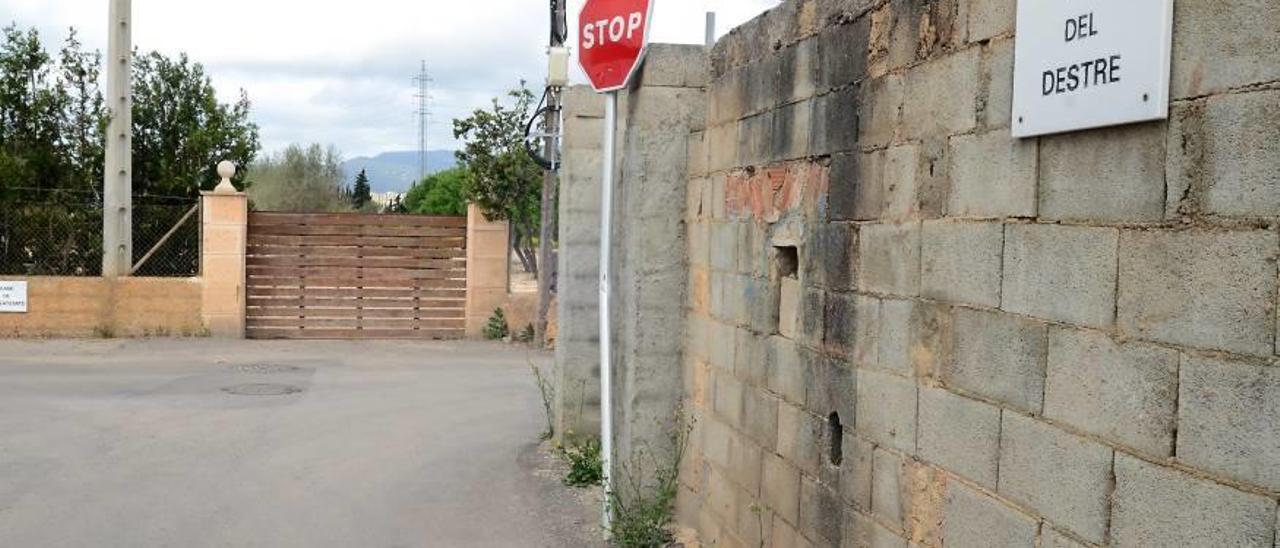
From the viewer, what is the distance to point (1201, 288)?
2744 millimetres

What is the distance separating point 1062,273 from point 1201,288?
0.57m

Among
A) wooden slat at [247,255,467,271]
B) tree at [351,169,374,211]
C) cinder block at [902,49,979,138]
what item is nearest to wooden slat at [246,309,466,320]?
wooden slat at [247,255,467,271]

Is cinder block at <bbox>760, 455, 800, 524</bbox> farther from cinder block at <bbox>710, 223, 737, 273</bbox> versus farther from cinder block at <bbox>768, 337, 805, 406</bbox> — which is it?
cinder block at <bbox>710, 223, 737, 273</bbox>

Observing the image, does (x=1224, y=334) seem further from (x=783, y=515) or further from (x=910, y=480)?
(x=783, y=515)

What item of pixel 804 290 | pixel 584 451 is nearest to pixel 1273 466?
pixel 804 290

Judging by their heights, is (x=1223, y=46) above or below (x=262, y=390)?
above

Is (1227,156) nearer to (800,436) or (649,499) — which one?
(800,436)

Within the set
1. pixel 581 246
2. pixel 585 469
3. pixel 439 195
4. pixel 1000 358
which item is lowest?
pixel 585 469

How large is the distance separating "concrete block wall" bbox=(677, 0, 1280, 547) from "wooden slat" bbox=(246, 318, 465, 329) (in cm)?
1305

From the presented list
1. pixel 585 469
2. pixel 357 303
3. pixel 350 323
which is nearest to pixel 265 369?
pixel 350 323

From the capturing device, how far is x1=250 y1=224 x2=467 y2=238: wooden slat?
750 inches

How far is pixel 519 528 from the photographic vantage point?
7742mm

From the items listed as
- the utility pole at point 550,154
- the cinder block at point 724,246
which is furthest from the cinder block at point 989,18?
the utility pole at point 550,154

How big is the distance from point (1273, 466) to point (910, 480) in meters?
1.77
